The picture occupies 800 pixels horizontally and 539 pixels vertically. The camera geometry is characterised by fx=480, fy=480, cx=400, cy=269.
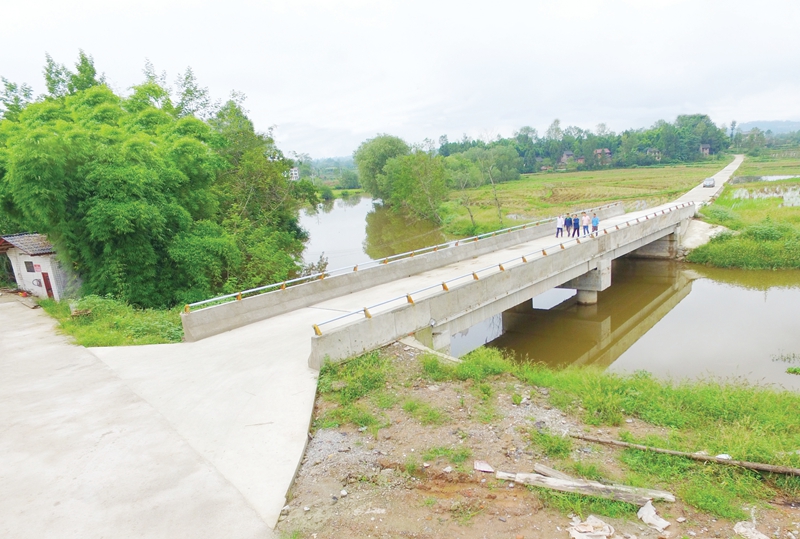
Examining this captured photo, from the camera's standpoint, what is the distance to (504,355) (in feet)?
Answer: 52.5

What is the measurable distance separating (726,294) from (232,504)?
78.2 ft

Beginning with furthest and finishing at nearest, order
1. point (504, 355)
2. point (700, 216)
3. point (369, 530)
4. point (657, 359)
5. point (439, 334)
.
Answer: point (700, 216) → point (504, 355) → point (657, 359) → point (439, 334) → point (369, 530)

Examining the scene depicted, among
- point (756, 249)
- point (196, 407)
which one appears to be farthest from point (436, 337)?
point (756, 249)

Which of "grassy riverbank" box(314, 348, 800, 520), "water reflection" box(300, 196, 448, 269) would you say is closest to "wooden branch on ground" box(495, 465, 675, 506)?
"grassy riverbank" box(314, 348, 800, 520)

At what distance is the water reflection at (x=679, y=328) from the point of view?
Answer: 1412 centimetres

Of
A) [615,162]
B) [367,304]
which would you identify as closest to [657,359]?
[367,304]

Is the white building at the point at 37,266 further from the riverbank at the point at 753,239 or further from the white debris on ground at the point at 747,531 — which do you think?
the riverbank at the point at 753,239

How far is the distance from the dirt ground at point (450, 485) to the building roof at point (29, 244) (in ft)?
44.9

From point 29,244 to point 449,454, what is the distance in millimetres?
17705

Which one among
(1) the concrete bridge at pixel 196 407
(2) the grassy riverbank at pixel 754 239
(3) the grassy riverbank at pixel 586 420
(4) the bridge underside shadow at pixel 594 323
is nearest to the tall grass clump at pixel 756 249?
(2) the grassy riverbank at pixel 754 239

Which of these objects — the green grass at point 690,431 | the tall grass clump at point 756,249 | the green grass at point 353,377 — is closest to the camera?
the green grass at point 690,431

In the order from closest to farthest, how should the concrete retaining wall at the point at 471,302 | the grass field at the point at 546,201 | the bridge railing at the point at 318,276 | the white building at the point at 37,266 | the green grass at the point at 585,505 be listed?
the green grass at the point at 585,505 < the concrete retaining wall at the point at 471,302 < the bridge railing at the point at 318,276 < the white building at the point at 37,266 < the grass field at the point at 546,201

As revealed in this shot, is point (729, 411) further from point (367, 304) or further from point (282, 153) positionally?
point (282, 153)

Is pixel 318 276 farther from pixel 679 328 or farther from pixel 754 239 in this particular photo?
pixel 754 239
